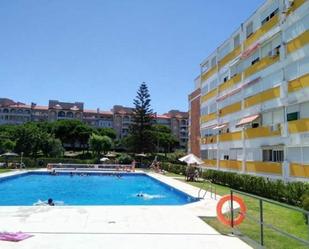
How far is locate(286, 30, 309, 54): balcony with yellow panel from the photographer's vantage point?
2291 centimetres

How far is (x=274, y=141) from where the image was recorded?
2709cm

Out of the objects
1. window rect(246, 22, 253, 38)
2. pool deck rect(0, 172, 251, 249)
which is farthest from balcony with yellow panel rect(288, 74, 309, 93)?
pool deck rect(0, 172, 251, 249)

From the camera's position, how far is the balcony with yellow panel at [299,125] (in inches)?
890

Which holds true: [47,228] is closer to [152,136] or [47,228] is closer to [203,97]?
[203,97]

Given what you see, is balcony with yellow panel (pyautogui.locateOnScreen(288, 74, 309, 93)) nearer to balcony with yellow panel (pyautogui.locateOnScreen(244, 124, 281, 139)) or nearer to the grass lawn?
balcony with yellow panel (pyautogui.locateOnScreen(244, 124, 281, 139))

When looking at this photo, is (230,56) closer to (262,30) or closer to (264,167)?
(262,30)

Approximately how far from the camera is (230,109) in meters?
37.4

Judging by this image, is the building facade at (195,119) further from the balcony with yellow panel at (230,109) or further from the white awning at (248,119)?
the white awning at (248,119)

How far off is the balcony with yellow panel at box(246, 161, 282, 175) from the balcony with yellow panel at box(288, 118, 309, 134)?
2656 mm

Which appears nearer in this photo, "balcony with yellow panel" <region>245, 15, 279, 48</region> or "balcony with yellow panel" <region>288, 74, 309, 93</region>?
"balcony with yellow panel" <region>288, 74, 309, 93</region>

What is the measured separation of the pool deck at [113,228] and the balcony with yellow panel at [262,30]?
58.5 ft

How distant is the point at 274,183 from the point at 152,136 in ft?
150

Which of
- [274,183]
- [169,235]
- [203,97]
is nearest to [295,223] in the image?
[169,235]

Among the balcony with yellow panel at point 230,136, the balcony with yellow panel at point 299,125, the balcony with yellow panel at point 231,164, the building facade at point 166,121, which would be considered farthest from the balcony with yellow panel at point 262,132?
the building facade at point 166,121
